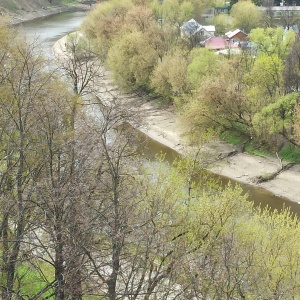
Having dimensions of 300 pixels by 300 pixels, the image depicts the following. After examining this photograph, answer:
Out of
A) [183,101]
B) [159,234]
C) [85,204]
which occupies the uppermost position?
[85,204]

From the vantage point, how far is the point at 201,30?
2036 inches

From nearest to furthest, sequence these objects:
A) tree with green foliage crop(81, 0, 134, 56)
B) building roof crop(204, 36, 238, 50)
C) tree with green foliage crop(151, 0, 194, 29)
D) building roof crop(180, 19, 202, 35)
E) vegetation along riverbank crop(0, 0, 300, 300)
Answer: vegetation along riverbank crop(0, 0, 300, 300), tree with green foliage crop(81, 0, 134, 56), building roof crop(204, 36, 238, 50), building roof crop(180, 19, 202, 35), tree with green foliage crop(151, 0, 194, 29)

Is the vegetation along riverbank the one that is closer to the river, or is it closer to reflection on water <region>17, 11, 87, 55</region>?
the river

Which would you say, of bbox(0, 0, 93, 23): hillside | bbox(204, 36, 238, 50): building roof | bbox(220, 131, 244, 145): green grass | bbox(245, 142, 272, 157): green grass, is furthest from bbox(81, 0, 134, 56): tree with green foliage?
bbox(0, 0, 93, 23): hillside

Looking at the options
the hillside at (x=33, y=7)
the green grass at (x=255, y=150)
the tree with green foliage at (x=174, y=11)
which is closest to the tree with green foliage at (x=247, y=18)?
the tree with green foliage at (x=174, y=11)

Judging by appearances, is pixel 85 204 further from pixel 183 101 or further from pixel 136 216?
pixel 183 101

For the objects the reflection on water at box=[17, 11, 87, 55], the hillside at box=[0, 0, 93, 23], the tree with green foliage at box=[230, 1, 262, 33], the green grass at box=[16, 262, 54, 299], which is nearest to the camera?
the green grass at box=[16, 262, 54, 299]

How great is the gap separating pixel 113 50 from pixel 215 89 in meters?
14.5

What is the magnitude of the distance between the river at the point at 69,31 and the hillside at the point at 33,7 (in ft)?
6.82

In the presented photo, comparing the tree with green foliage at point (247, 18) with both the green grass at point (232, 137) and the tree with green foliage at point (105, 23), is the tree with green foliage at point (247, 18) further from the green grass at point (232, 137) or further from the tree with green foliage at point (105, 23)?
the green grass at point (232, 137)

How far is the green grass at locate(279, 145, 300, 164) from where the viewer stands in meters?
28.1

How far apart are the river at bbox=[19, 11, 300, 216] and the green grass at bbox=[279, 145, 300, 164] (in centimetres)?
380

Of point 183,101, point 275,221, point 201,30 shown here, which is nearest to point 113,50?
point 183,101

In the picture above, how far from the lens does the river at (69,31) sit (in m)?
24.3
